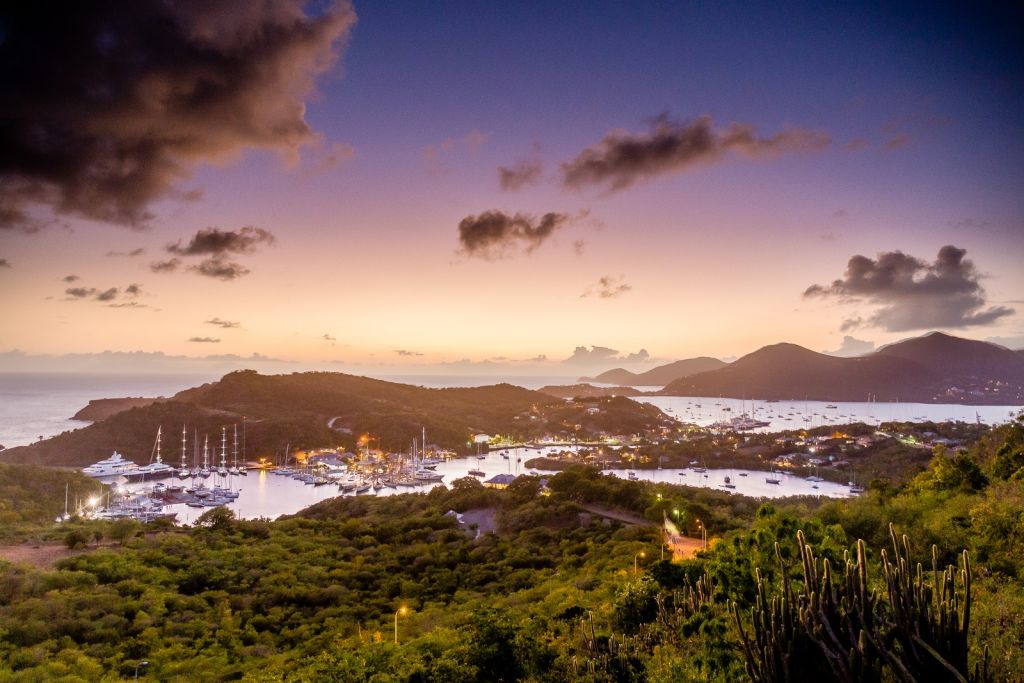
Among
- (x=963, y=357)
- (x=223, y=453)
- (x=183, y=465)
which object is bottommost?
(x=183, y=465)

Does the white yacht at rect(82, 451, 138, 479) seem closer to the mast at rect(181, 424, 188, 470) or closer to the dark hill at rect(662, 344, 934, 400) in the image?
the mast at rect(181, 424, 188, 470)

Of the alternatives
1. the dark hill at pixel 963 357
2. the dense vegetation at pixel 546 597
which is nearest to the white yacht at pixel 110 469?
the dense vegetation at pixel 546 597

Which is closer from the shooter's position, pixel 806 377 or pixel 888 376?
pixel 888 376

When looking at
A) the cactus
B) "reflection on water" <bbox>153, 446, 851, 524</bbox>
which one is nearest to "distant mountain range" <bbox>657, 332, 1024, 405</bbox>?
"reflection on water" <bbox>153, 446, 851, 524</bbox>

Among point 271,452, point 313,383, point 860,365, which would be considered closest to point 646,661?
point 271,452

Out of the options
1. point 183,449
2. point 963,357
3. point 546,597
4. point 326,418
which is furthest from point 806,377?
point 546,597

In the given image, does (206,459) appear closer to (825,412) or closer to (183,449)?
(183,449)
